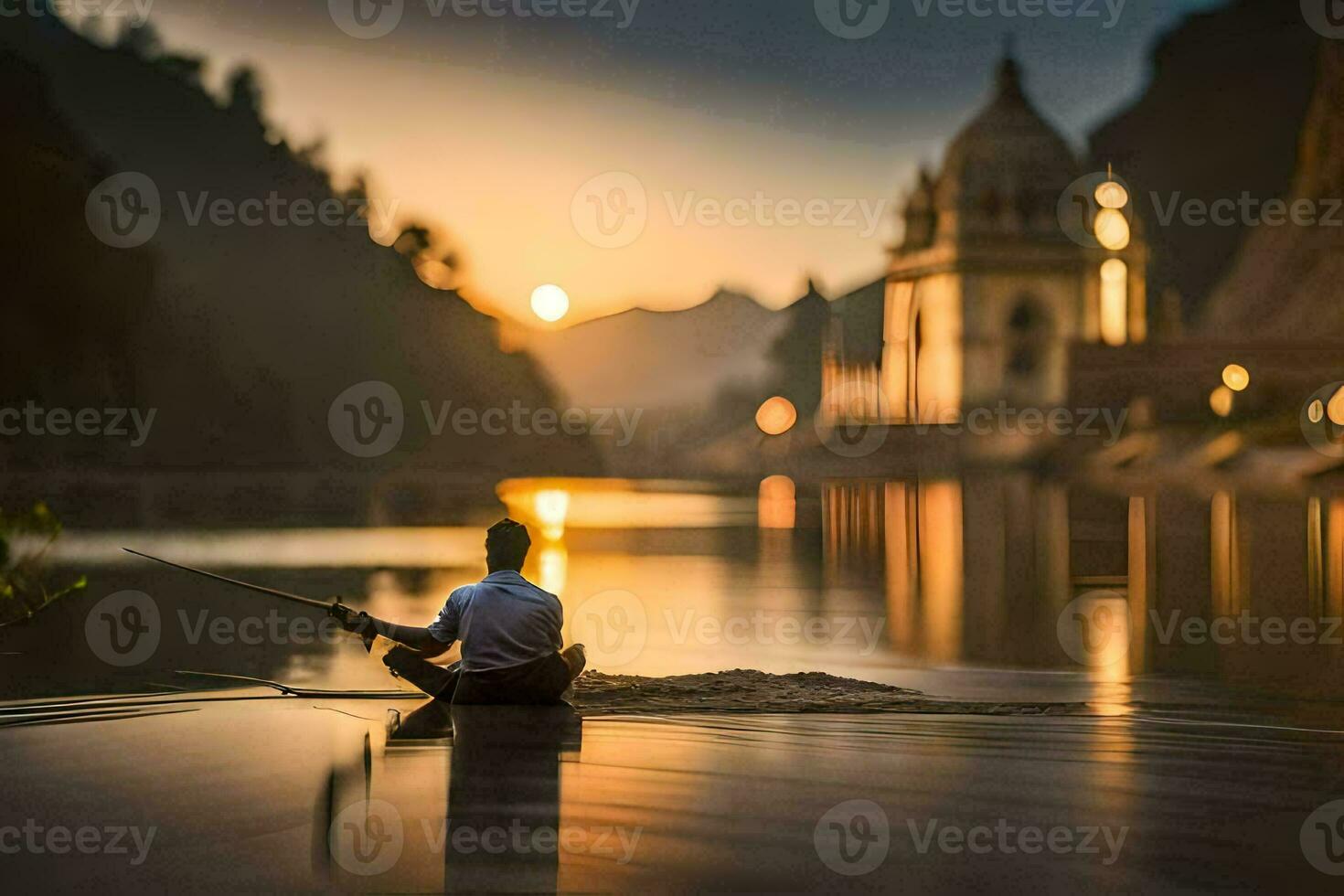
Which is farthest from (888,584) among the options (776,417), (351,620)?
(776,417)

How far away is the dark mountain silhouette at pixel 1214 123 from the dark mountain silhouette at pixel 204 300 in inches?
1074

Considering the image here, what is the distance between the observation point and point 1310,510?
73.2 ft

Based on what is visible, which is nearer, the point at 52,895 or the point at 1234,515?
the point at 52,895

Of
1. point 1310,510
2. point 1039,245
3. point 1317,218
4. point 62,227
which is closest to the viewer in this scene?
point 1310,510

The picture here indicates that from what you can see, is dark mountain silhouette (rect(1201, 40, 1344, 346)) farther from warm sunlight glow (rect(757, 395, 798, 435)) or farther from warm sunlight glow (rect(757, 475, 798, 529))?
warm sunlight glow (rect(757, 395, 798, 435))

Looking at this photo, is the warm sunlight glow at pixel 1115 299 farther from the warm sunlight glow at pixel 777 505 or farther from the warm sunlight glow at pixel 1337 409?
the warm sunlight glow at pixel 1337 409

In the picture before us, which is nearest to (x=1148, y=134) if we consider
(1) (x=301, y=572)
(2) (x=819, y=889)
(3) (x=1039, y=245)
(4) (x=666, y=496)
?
(3) (x=1039, y=245)

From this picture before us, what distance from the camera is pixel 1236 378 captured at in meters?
38.2

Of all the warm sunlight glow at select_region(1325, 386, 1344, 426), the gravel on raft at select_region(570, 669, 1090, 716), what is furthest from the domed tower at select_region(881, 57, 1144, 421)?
the gravel on raft at select_region(570, 669, 1090, 716)

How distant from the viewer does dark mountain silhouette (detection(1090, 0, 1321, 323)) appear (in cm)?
5294

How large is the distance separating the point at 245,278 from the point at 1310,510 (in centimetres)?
4395

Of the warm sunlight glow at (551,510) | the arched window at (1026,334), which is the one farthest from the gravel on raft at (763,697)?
the arched window at (1026,334)

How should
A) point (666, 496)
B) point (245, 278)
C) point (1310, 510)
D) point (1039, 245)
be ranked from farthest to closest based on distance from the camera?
1. point (1039, 245)
2. point (245, 278)
3. point (666, 496)
4. point (1310, 510)

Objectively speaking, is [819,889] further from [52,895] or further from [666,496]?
[666,496]
